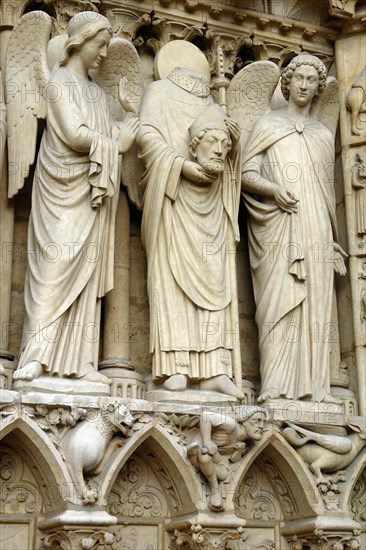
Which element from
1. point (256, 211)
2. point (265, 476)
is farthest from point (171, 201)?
point (265, 476)

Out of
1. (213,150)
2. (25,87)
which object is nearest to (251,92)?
(213,150)

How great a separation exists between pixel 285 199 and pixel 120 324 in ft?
4.87

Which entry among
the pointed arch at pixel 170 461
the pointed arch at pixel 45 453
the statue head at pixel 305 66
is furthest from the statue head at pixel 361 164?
the pointed arch at pixel 45 453

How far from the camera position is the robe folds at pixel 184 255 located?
25.0 feet

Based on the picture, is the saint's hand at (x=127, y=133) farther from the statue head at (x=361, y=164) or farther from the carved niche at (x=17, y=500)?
the carved niche at (x=17, y=500)

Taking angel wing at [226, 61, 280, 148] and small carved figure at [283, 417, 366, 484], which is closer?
small carved figure at [283, 417, 366, 484]

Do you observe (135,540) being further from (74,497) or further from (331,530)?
(331,530)

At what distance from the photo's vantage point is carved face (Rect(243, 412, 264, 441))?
24.2 ft

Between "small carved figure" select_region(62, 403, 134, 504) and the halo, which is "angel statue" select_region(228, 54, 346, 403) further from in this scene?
"small carved figure" select_region(62, 403, 134, 504)

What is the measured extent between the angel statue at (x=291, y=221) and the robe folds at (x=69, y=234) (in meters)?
1.19

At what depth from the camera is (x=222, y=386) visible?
24.8 ft

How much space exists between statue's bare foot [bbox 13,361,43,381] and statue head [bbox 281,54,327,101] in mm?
2935

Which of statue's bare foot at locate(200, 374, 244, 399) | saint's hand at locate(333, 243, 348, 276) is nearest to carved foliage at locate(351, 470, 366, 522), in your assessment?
statue's bare foot at locate(200, 374, 244, 399)

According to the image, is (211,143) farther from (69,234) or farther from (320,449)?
(320,449)
